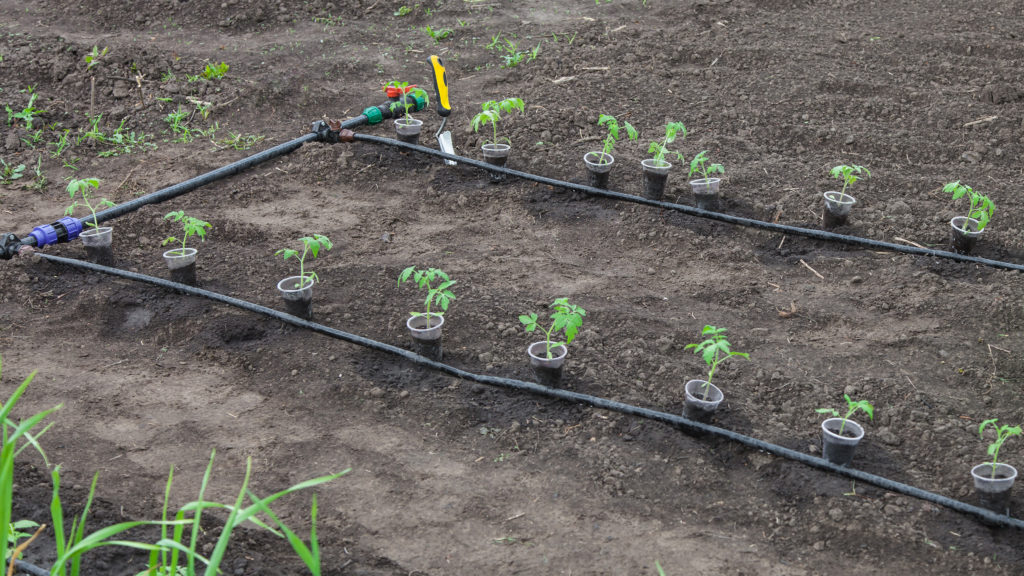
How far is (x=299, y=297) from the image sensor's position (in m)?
3.51

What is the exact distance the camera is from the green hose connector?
5262 mm

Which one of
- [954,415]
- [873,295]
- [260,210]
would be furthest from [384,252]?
[954,415]

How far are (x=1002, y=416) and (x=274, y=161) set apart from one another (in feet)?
13.0

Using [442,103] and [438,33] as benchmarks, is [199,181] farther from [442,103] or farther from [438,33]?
[438,33]

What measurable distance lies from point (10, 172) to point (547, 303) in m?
3.46

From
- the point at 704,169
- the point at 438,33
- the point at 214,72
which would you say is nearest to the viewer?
the point at 704,169

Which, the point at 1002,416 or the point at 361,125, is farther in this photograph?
the point at 361,125

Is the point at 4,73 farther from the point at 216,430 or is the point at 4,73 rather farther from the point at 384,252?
the point at 216,430

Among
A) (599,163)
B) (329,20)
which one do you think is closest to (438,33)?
(329,20)

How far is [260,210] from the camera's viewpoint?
4.56 metres

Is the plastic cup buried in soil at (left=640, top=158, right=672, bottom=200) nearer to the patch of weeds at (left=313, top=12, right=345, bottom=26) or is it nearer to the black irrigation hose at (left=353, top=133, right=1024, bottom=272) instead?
the black irrigation hose at (left=353, top=133, right=1024, bottom=272)

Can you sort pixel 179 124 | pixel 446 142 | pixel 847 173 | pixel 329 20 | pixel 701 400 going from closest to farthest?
pixel 701 400 < pixel 847 173 < pixel 446 142 < pixel 179 124 < pixel 329 20

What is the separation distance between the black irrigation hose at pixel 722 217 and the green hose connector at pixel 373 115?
207mm

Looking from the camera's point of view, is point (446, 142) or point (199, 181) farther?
point (446, 142)
